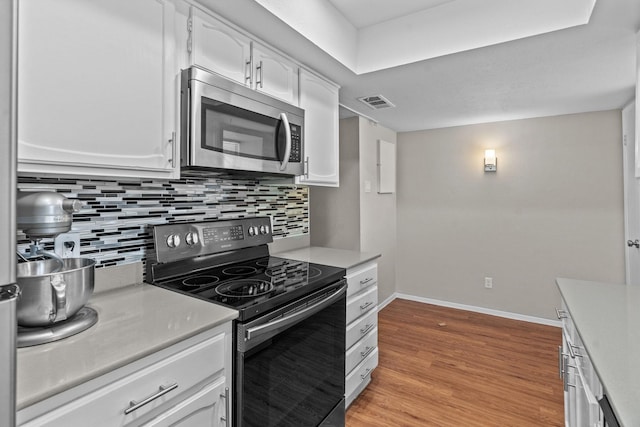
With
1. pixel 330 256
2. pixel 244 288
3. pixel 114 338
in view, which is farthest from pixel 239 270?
pixel 114 338

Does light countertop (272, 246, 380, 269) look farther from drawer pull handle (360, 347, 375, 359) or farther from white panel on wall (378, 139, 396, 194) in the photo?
white panel on wall (378, 139, 396, 194)

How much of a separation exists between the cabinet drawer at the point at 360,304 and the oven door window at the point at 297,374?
7.8 inches

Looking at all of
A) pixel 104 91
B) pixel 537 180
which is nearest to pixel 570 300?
pixel 104 91

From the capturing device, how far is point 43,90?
1017mm

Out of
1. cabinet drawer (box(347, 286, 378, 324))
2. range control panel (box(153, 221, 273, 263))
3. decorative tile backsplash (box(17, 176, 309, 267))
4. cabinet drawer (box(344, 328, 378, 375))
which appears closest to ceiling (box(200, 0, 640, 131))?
decorative tile backsplash (box(17, 176, 309, 267))

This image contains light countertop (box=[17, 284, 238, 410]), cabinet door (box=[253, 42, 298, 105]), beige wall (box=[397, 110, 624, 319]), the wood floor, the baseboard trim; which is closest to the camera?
light countertop (box=[17, 284, 238, 410])

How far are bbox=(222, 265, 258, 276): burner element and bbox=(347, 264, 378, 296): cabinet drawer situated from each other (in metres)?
0.59

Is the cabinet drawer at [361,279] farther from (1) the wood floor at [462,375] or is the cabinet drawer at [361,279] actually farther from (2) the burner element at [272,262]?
(1) the wood floor at [462,375]

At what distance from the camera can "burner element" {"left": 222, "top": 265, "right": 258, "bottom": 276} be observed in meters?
1.77

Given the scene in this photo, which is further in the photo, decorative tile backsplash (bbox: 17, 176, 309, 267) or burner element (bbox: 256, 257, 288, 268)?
burner element (bbox: 256, 257, 288, 268)

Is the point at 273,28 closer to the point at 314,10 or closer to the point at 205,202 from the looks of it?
the point at 314,10

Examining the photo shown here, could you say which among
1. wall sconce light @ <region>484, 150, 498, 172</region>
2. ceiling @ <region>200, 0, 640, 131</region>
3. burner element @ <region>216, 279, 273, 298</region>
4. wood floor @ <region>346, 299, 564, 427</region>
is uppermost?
ceiling @ <region>200, 0, 640, 131</region>

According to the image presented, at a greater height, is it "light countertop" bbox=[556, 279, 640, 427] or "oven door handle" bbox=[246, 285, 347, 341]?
"light countertop" bbox=[556, 279, 640, 427]

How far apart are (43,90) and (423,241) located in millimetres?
3775
